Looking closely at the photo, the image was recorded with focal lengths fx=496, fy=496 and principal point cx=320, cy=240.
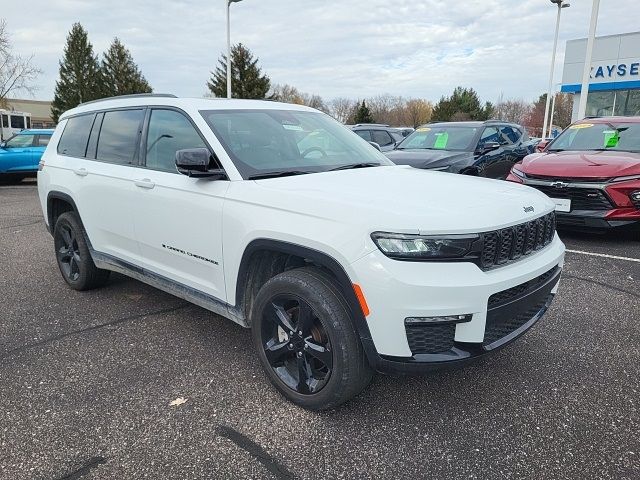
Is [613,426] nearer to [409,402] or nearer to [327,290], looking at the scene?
[409,402]

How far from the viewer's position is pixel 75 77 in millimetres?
52344

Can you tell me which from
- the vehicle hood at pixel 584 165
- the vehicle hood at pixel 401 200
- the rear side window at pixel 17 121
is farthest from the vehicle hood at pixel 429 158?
the rear side window at pixel 17 121

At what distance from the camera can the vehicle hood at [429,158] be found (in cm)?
816

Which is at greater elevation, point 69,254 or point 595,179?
point 595,179

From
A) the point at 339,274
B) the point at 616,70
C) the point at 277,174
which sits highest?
the point at 616,70

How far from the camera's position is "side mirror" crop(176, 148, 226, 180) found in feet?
9.67

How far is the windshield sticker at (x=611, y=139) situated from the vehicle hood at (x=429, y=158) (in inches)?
79.9

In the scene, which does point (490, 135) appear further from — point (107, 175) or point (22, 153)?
point (22, 153)

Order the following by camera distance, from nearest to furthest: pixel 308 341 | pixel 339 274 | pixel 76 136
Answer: pixel 339 274
pixel 308 341
pixel 76 136

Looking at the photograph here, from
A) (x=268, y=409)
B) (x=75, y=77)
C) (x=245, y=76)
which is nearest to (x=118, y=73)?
(x=75, y=77)

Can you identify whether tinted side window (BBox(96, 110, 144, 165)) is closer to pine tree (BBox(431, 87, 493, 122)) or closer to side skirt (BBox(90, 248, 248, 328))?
→ side skirt (BBox(90, 248, 248, 328))

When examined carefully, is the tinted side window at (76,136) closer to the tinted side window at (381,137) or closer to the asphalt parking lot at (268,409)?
the asphalt parking lot at (268,409)

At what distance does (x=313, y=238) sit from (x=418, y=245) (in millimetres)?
540

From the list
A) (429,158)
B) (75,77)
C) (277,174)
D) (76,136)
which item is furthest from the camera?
(75,77)
